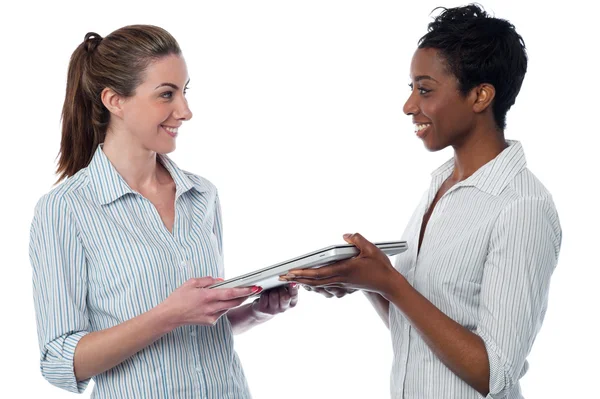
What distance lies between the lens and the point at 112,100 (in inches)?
99.0

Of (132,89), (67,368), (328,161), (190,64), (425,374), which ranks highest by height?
(190,64)

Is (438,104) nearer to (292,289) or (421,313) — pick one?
(421,313)

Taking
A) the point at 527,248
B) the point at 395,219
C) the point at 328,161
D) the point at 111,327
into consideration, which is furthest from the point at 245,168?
the point at 527,248

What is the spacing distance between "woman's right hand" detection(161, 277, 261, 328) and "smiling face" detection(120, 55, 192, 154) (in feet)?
1.85

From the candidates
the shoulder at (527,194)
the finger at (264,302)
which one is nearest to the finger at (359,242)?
the shoulder at (527,194)

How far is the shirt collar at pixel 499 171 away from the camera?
2264mm

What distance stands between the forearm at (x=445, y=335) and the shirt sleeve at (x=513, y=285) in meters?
0.03

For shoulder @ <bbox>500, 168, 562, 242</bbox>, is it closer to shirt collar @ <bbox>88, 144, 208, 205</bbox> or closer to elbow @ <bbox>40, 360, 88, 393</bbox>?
shirt collar @ <bbox>88, 144, 208, 205</bbox>

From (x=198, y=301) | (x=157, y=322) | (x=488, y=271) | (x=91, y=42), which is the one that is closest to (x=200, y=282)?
(x=198, y=301)

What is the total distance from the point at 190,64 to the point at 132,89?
8.39 feet

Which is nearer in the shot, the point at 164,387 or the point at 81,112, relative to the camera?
the point at 164,387

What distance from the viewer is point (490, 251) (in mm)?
2184

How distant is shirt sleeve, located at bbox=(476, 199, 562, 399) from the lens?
2.10 m

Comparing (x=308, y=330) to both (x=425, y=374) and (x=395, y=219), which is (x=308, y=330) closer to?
(x=395, y=219)
